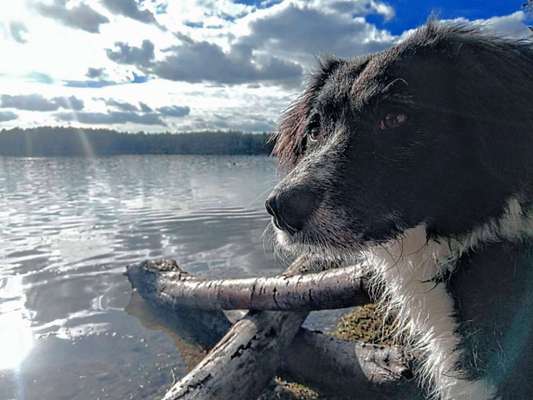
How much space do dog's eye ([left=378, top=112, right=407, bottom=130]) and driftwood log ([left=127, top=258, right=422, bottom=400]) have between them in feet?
6.50

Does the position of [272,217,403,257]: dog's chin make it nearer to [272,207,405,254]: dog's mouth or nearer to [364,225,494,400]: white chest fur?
[272,207,405,254]: dog's mouth

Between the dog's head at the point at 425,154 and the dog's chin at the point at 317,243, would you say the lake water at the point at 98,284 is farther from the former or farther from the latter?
the dog's head at the point at 425,154

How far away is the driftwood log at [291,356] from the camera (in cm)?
438

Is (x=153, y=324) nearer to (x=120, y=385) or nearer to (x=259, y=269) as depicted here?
(x=120, y=385)

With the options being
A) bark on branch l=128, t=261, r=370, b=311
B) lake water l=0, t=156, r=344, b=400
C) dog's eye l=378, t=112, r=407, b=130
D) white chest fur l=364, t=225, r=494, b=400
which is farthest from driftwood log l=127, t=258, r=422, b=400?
dog's eye l=378, t=112, r=407, b=130

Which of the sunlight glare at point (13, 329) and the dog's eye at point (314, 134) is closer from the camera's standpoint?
the dog's eye at point (314, 134)

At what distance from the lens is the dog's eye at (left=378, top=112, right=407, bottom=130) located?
2967 mm

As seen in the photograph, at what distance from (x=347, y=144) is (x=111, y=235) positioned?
1172 centimetres

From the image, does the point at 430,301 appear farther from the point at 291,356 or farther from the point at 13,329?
the point at 13,329

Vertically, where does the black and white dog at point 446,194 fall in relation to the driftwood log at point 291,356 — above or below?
above

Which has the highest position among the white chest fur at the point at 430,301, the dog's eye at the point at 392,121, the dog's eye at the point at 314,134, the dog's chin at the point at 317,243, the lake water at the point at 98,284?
the dog's eye at the point at 392,121

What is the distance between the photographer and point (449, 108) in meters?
2.90

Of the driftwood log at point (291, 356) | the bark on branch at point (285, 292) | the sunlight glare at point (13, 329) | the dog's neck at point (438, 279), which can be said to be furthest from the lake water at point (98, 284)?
the dog's neck at point (438, 279)

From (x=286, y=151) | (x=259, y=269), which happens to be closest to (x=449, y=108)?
(x=286, y=151)
